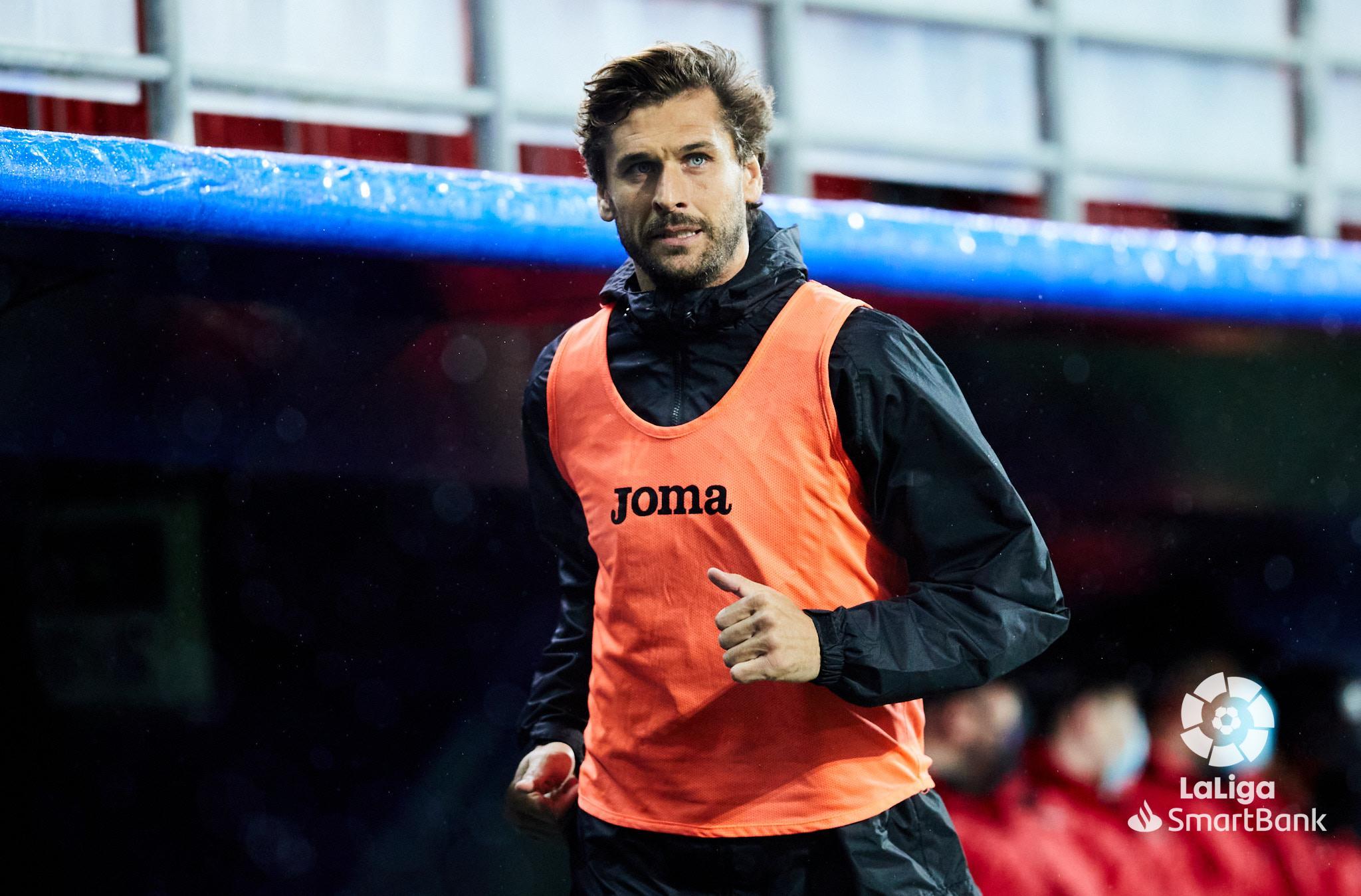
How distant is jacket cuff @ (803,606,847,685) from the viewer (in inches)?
51.6

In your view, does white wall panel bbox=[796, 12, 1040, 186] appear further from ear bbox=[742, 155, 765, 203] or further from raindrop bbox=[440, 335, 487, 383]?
ear bbox=[742, 155, 765, 203]

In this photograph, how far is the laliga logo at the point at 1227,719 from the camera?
3.20 m

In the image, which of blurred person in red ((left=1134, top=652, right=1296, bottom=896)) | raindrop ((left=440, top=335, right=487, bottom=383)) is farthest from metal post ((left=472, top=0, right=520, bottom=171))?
blurred person in red ((left=1134, top=652, right=1296, bottom=896))

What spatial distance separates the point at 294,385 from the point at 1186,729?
2272 millimetres

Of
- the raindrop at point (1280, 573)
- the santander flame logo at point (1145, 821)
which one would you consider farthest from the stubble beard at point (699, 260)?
the raindrop at point (1280, 573)

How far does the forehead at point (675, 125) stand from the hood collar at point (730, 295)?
0.40 ft

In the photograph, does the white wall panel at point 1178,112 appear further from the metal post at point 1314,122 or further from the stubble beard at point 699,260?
the stubble beard at point 699,260

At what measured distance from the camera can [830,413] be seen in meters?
1.40

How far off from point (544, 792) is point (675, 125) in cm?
83

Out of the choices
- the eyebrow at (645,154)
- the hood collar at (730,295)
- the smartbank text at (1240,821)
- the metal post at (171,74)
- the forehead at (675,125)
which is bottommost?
the smartbank text at (1240,821)

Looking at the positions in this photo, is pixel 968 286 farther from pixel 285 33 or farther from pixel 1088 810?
pixel 285 33

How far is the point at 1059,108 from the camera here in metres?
3.78

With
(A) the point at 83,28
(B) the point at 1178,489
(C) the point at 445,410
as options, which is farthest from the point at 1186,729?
(A) the point at 83,28
